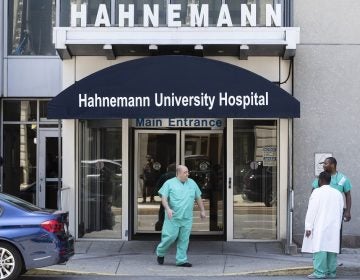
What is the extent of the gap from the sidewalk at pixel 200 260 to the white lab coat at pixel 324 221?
96 centimetres

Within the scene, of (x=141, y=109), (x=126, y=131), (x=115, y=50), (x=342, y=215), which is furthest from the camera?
(x=126, y=131)

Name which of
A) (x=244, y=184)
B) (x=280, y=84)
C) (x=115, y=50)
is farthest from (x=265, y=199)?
(x=115, y=50)

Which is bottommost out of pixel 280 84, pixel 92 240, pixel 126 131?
pixel 92 240

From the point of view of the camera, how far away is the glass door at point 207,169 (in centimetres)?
1496

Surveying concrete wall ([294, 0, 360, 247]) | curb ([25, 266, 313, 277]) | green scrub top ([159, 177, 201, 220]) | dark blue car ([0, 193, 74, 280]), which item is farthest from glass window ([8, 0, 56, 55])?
dark blue car ([0, 193, 74, 280])

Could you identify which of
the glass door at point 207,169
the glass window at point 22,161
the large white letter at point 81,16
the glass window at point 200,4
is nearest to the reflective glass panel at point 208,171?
the glass door at point 207,169

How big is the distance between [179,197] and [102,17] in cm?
388

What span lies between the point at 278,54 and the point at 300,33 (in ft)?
2.25

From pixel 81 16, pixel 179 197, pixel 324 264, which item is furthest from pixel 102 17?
pixel 324 264

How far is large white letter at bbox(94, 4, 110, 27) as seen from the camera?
13.1 m

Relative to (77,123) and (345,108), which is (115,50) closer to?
(77,123)

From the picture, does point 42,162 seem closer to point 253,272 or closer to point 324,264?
point 253,272

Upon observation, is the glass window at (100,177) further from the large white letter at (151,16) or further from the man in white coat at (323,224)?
the man in white coat at (323,224)

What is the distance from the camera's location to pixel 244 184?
47.4ft
